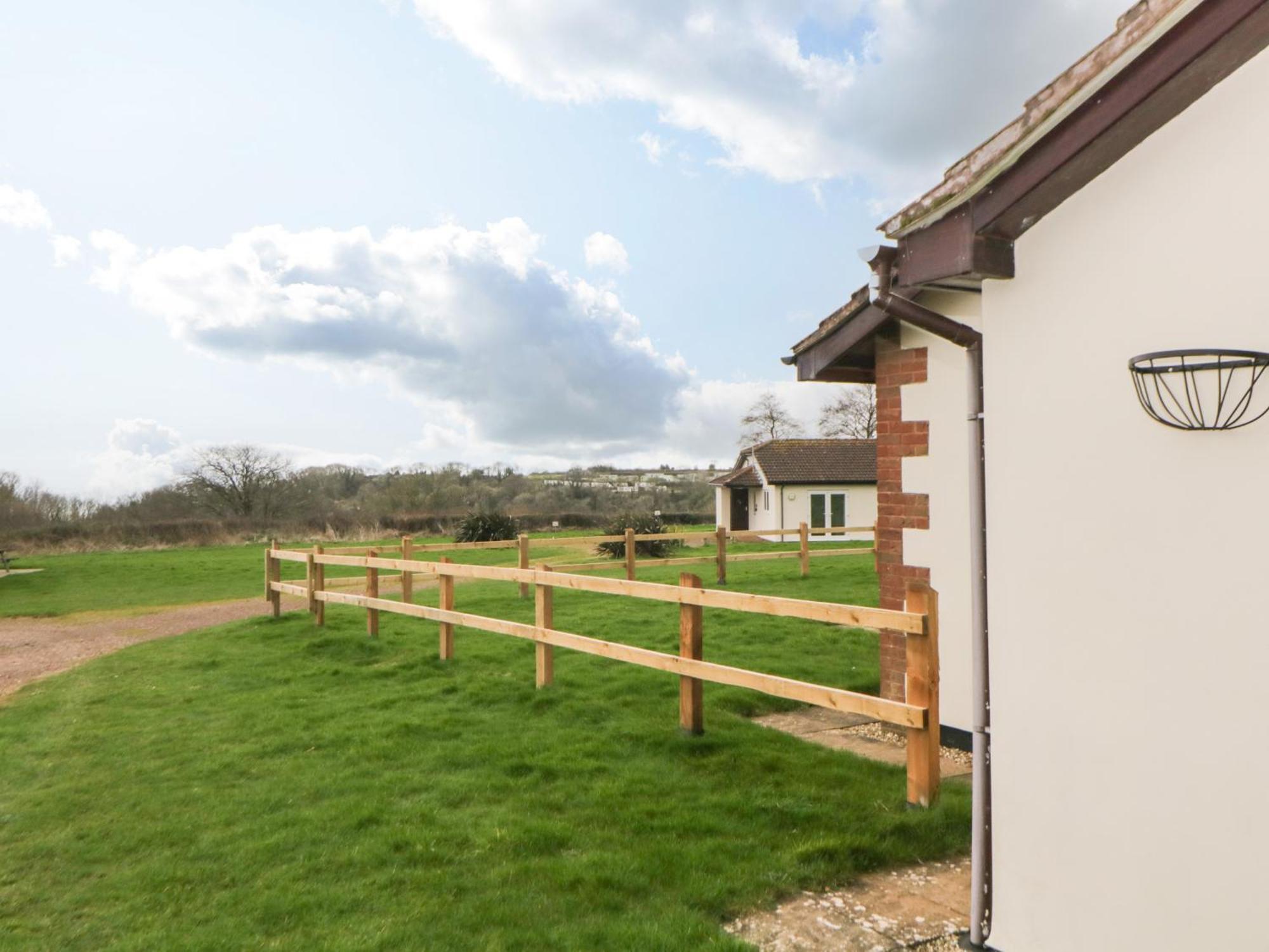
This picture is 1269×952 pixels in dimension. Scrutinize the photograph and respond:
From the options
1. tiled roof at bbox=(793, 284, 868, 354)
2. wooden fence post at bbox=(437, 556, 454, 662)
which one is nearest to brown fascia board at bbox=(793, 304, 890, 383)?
tiled roof at bbox=(793, 284, 868, 354)

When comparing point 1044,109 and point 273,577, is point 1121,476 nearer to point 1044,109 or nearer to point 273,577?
point 1044,109

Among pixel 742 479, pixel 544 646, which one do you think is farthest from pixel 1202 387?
pixel 742 479

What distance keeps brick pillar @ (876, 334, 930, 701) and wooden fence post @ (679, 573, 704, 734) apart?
148 cm

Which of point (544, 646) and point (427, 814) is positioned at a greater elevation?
point (544, 646)

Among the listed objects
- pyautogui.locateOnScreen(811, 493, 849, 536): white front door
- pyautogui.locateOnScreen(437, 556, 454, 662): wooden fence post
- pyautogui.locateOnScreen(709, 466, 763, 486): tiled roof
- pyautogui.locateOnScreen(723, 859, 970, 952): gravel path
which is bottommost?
pyautogui.locateOnScreen(723, 859, 970, 952): gravel path

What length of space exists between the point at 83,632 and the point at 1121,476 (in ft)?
50.5

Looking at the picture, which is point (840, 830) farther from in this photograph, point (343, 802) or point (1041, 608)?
point (343, 802)

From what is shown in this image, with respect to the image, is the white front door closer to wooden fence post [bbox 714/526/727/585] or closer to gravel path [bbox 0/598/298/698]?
wooden fence post [bbox 714/526/727/585]

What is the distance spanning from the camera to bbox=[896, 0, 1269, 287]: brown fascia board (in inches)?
104

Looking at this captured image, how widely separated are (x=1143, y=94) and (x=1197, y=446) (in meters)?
1.17

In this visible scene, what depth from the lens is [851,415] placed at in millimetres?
46281

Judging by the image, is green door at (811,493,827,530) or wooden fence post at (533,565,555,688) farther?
green door at (811,493,827,530)

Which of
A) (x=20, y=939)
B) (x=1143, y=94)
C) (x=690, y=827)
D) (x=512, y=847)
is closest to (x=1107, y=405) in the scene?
(x=1143, y=94)

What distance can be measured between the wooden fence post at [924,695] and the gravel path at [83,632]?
9429 mm
